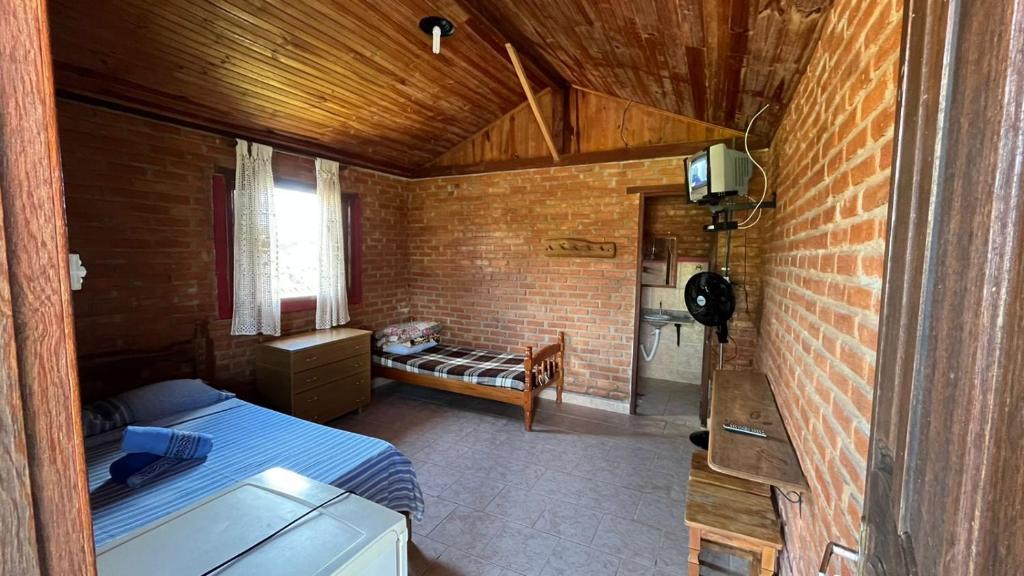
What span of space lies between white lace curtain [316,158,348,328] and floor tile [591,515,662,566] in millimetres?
3006

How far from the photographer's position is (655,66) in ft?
7.86

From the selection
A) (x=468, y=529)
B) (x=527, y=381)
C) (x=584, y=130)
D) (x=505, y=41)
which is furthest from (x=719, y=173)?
(x=468, y=529)

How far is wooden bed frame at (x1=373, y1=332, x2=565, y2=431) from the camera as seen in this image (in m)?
3.39

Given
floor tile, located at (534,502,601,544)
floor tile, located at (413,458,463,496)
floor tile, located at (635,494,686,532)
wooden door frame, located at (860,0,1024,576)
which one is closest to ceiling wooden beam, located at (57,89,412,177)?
floor tile, located at (413,458,463,496)

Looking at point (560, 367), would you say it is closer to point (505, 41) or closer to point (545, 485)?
point (545, 485)

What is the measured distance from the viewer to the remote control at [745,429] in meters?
1.63

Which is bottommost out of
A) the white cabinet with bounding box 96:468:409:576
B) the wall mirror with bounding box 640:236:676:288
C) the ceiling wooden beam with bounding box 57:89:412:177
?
the white cabinet with bounding box 96:468:409:576

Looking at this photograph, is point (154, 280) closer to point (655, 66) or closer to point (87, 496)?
point (87, 496)

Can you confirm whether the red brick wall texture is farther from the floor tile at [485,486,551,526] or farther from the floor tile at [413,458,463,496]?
the floor tile at [413,458,463,496]

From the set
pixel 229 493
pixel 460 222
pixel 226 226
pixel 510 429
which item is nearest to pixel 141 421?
pixel 226 226

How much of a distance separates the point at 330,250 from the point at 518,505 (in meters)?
2.86

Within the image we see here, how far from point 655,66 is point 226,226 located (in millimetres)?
3341

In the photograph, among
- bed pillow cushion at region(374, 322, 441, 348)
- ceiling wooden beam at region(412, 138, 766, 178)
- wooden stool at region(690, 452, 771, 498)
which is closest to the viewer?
wooden stool at region(690, 452, 771, 498)

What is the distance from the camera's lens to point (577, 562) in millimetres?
1960
